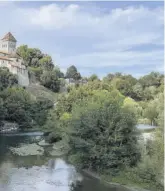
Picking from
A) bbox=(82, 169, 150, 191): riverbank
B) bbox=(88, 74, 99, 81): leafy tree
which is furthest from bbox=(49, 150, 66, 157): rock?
bbox=(88, 74, 99, 81): leafy tree

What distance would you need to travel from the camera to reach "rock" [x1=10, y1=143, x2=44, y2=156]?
43.8 meters

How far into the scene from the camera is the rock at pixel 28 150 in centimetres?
4383

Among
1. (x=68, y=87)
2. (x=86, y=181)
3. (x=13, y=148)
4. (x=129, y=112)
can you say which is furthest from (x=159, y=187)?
(x=68, y=87)

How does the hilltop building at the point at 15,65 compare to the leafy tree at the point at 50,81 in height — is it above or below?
above

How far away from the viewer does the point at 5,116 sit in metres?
73.4

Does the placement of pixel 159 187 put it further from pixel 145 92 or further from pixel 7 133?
pixel 145 92

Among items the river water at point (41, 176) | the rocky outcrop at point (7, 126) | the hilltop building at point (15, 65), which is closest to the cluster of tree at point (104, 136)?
the river water at point (41, 176)

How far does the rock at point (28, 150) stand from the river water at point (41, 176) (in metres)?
1.33

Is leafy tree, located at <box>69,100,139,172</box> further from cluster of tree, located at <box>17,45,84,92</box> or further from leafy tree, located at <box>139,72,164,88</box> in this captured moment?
leafy tree, located at <box>139,72,164,88</box>

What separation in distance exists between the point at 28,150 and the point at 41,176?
13274 millimetres

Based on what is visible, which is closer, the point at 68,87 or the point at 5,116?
the point at 5,116

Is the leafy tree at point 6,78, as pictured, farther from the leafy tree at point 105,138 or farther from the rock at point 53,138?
the leafy tree at point 105,138

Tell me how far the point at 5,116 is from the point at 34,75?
42.2 meters

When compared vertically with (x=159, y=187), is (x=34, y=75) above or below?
above
